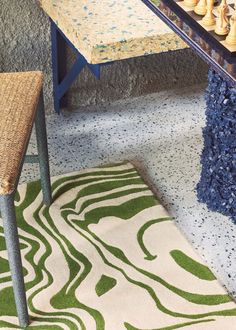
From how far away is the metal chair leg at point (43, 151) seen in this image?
76.5 inches

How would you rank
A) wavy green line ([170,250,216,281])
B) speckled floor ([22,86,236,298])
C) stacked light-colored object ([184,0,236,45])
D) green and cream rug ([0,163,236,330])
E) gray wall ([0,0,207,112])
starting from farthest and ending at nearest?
gray wall ([0,0,207,112]) < speckled floor ([22,86,236,298]) < wavy green line ([170,250,216,281]) < green and cream rug ([0,163,236,330]) < stacked light-colored object ([184,0,236,45])

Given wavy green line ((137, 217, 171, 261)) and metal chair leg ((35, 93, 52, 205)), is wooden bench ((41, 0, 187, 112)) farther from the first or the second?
wavy green line ((137, 217, 171, 261))

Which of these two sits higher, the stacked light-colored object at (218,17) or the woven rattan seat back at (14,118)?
the stacked light-colored object at (218,17)

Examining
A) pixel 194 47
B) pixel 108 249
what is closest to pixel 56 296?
pixel 108 249

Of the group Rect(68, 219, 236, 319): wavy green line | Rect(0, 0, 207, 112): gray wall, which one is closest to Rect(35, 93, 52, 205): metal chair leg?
Rect(68, 219, 236, 319): wavy green line

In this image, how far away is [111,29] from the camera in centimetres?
204

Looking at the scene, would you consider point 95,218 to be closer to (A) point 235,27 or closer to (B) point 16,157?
(B) point 16,157

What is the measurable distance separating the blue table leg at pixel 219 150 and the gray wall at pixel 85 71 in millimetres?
708

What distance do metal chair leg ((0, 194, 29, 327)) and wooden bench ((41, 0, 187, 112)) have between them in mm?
607

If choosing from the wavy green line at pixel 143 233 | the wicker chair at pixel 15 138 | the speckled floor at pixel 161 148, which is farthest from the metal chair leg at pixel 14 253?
the speckled floor at pixel 161 148

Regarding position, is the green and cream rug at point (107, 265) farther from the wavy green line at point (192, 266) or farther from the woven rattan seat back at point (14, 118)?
the woven rattan seat back at point (14, 118)

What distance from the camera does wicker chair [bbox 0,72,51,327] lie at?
5.09 ft

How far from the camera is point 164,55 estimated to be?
108 inches

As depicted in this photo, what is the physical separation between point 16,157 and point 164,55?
4.25 ft
